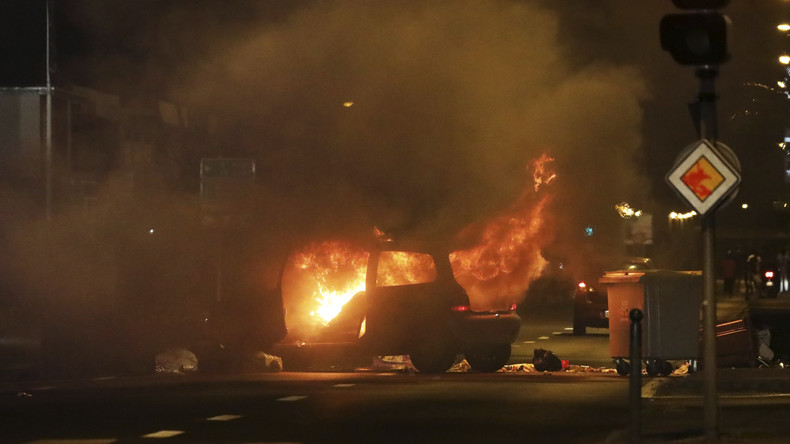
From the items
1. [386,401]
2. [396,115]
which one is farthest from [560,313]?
[386,401]

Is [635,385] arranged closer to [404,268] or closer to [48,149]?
[404,268]

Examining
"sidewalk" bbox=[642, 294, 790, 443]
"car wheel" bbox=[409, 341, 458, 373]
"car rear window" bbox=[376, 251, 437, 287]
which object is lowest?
"sidewalk" bbox=[642, 294, 790, 443]

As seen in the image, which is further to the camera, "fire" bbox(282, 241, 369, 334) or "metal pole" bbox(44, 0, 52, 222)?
"metal pole" bbox(44, 0, 52, 222)

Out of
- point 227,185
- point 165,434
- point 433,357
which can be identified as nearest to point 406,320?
point 433,357

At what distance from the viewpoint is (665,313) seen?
48.4 feet

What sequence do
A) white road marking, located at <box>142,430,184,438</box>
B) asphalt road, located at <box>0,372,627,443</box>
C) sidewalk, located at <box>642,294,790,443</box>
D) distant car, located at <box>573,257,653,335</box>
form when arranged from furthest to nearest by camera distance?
distant car, located at <box>573,257,653,335</box>, asphalt road, located at <box>0,372,627,443</box>, white road marking, located at <box>142,430,184,438</box>, sidewalk, located at <box>642,294,790,443</box>

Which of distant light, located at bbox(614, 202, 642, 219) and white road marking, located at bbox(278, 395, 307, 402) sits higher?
distant light, located at bbox(614, 202, 642, 219)

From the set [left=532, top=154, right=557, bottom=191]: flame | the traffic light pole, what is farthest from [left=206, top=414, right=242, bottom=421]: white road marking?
[left=532, top=154, right=557, bottom=191]: flame

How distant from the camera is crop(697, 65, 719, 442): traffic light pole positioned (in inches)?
352

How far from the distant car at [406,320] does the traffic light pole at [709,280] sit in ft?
20.1

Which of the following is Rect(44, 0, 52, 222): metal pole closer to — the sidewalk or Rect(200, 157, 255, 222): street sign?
Rect(200, 157, 255, 222): street sign

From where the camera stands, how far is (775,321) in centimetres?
2319

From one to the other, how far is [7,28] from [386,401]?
9.69 metres

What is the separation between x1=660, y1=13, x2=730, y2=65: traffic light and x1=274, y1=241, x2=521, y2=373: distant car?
6428 millimetres
